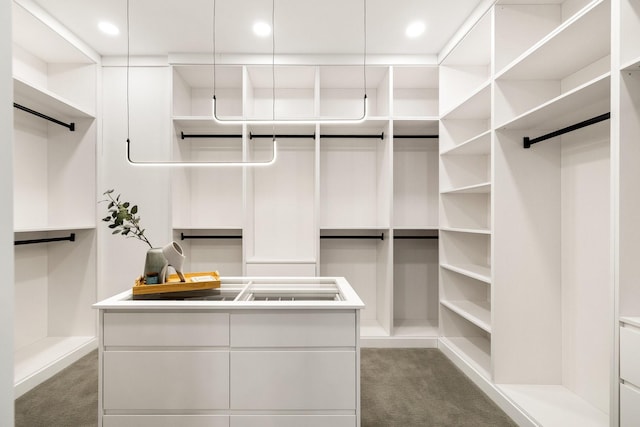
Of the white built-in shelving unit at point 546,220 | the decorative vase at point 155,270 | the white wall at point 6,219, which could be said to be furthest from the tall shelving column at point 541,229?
the white wall at point 6,219

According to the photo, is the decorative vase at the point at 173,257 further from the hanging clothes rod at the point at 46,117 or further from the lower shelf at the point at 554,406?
the lower shelf at the point at 554,406

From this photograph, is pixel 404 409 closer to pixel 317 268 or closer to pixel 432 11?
pixel 317 268

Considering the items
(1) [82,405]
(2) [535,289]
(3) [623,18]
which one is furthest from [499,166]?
(1) [82,405]

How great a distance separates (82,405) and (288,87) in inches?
142

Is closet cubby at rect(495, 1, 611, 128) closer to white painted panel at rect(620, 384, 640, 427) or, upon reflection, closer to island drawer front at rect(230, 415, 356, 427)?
white painted panel at rect(620, 384, 640, 427)

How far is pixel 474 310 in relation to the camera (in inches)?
123

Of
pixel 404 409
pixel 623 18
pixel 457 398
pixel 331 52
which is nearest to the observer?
pixel 623 18

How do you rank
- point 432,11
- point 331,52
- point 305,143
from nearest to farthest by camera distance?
point 432,11 < point 331,52 < point 305,143

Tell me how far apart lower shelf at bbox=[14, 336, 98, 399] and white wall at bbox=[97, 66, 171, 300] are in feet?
1.81

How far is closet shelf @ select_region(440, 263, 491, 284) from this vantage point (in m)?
2.71

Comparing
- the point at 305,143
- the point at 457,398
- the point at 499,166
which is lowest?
the point at 457,398

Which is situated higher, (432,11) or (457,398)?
(432,11)

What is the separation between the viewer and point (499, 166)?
246 centimetres

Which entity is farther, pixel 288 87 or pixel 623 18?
→ pixel 288 87
